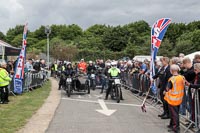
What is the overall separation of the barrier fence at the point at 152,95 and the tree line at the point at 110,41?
132ft

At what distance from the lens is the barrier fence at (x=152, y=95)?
8961 mm

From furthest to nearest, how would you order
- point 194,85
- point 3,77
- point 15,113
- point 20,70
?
point 20,70
point 3,77
point 15,113
point 194,85

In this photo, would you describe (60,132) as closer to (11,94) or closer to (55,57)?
(11,94)

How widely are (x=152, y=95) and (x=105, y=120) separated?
532 cm

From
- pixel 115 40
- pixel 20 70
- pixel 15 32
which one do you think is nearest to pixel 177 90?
pixel 20 70

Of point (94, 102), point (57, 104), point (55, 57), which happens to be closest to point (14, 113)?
point (57, 104)

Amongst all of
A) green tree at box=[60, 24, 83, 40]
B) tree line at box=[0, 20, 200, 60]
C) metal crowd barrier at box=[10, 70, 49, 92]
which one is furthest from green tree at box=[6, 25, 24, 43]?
metal crowd barrier at box=[10, 70, 49, 92]


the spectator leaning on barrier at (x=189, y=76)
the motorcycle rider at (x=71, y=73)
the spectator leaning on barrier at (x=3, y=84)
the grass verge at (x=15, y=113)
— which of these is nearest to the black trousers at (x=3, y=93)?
the spectator leaning on barrier at (x=3, y=84)

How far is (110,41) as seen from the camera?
280 feet

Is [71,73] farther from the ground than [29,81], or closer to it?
farther from the ground

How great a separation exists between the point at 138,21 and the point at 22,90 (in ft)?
277

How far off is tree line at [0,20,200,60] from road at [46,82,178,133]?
159ft

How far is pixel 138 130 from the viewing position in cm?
920

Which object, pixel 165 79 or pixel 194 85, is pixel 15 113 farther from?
pixel 194 85
